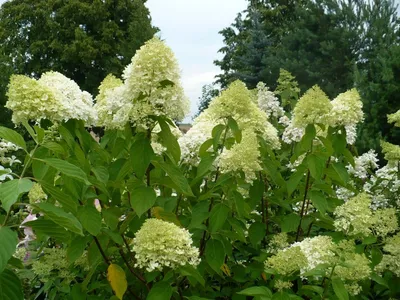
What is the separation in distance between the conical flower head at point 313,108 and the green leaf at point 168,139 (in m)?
0.79

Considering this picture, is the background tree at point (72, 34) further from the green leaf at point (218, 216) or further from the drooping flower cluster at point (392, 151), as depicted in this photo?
the green leaf at point (218, 216)

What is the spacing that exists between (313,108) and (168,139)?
2.80 feet

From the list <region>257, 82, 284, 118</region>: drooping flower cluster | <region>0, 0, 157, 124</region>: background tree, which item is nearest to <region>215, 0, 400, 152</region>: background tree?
<region>0, 0, 157, 124</region>: background tree

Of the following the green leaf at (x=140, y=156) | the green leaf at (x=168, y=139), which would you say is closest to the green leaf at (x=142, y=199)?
the green leaf at (x=140, y=156)

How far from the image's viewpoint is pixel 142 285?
2.61m

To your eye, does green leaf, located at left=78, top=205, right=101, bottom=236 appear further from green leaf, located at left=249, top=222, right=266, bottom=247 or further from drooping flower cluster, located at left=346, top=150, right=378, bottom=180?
drooping flower cluster, located at left=346, top=150, right=378, bottom=180

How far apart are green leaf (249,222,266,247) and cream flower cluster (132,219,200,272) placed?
33.8 inches

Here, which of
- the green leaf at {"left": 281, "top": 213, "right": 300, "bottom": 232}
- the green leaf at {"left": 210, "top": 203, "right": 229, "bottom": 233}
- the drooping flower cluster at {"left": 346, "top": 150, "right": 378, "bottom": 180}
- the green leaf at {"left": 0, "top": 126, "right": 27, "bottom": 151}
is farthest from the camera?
the drooping flower cluster at {"left": 346, "top": 150, "right": 378, "bottom": 180}

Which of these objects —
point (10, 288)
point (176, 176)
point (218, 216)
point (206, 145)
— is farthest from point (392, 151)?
point (10, 288)

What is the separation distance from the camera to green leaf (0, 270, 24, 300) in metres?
1.54

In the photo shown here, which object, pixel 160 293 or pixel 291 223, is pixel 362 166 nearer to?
pixel 291 223

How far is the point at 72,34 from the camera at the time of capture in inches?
1088

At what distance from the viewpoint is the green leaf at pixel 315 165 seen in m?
2.61

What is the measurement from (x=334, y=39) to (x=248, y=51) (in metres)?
3.65
